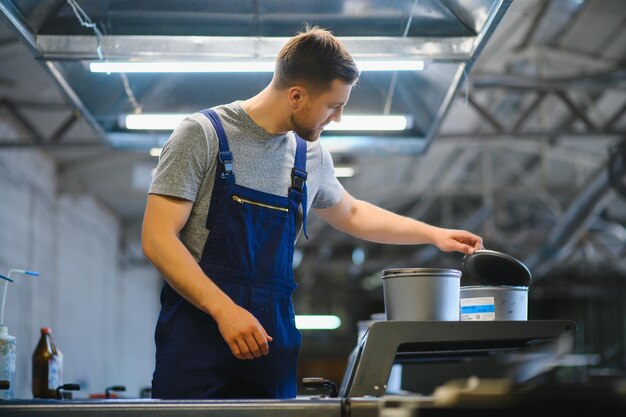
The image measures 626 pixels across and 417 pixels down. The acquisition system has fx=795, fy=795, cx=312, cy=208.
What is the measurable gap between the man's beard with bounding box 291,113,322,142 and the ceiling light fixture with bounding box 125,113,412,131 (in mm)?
1958

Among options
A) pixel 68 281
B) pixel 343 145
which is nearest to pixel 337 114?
pixel 343 145

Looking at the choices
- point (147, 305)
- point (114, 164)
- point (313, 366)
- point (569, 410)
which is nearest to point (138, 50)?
point (569, 410)

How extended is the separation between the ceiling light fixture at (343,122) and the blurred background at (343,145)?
5cm

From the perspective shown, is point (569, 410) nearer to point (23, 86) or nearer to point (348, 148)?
point (348, 148)

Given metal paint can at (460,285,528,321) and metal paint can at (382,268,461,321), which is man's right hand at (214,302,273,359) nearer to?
metal paint can at (382,268,461,321)

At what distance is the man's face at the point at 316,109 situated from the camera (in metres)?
1.97

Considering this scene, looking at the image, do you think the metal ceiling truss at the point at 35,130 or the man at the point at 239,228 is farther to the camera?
the metal ceiling truss at the point at 35,130

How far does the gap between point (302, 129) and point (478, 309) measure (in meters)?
0.62

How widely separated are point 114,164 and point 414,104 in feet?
19.6

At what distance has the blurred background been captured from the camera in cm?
314

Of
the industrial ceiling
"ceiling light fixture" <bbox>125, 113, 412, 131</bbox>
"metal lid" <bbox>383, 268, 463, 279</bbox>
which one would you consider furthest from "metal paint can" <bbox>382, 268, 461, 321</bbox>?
"ceiling light fixture" <bbox>125, 113, 412, 131</bbox>

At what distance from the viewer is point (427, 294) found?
68.7 inches

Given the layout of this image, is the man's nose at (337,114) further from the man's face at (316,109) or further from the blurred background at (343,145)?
the blurred background at (343,145)

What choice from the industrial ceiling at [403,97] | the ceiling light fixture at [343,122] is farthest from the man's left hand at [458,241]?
the ceiling light fixture at [343,122]
